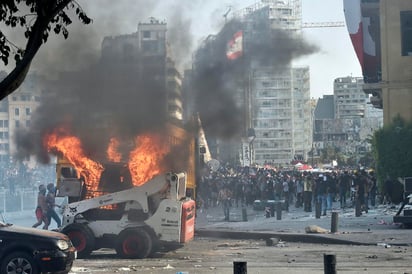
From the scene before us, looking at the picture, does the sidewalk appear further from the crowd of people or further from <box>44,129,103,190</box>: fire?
<box>44,129,103,190</box>: fire

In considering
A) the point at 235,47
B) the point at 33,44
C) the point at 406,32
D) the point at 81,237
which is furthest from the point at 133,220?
the point at 406,32

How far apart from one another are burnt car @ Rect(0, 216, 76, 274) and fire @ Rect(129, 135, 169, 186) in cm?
440

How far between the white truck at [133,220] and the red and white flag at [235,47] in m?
11.2

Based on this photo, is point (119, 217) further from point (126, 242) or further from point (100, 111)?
point (100, 111)

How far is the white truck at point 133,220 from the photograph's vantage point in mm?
17328

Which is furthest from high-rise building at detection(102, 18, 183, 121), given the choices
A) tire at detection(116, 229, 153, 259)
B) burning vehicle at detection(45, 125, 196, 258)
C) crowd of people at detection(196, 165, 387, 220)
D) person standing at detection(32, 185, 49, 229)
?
crowd of people at detection(196, 165, 387, 220)

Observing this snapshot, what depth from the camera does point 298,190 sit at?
3438 cm

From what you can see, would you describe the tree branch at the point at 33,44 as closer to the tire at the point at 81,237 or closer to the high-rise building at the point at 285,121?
the tire at the point at 81,237

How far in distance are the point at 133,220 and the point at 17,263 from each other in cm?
392

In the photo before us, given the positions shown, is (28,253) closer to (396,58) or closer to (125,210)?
(125,210)

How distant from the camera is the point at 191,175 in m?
23.9

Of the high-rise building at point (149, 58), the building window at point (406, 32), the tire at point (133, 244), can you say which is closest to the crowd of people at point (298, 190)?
the high-rise building at point (149, 58)

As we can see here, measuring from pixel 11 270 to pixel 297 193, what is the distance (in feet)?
70.9

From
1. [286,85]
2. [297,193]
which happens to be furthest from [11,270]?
[286,85]
